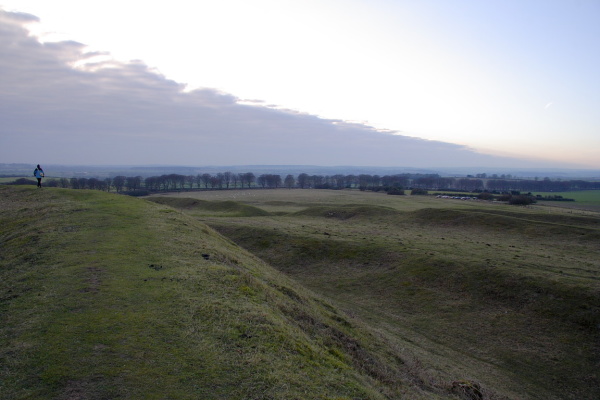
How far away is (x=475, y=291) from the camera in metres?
24.8

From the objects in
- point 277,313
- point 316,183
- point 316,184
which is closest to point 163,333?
point 277,313

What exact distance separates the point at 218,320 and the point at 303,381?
11.0 ft

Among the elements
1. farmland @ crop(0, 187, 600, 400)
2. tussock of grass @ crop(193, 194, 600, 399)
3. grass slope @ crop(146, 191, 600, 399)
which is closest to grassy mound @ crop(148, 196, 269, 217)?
grass slope @ crop(146, 191, 600, 399)

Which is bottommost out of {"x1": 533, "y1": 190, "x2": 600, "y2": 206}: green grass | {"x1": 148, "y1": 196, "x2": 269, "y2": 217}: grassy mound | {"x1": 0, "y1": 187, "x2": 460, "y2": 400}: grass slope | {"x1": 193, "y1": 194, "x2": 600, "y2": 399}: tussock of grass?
{"x1": 193, "y1": 194, "x2": 600, "y2": 399}: tussock of grass

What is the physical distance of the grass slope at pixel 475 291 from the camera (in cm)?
1731

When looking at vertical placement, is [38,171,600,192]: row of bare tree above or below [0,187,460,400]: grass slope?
above

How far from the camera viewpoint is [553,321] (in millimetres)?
20656

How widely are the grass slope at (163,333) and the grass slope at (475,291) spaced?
17.2ft

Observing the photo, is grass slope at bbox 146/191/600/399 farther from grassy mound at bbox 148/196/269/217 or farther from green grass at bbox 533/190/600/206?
green grass at bbox 533/190/600/206

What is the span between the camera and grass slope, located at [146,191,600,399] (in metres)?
17.3

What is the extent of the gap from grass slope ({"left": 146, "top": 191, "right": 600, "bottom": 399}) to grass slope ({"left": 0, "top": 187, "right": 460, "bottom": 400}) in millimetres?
5234

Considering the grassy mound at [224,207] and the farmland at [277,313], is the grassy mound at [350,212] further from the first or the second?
the farmland at [277,313]

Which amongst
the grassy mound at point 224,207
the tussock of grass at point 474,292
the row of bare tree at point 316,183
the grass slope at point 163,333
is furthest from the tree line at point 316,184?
the grass slope at point 163,333

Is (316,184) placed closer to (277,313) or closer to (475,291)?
(475,291)
